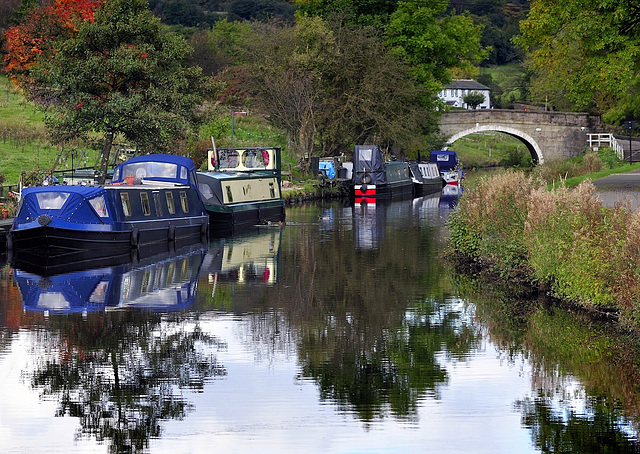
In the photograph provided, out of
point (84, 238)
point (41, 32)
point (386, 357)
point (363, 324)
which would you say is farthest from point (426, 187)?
point (386, 357)

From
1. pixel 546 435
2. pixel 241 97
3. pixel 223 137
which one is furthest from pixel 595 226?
pixel 241 97

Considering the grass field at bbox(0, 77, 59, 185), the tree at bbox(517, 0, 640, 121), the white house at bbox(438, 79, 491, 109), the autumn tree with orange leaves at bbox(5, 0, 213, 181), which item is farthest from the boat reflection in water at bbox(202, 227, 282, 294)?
the white house at bbox(438, 79, 491, 109)

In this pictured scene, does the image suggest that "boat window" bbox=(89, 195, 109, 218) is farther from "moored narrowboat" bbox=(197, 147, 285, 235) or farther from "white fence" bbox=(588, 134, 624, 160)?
"white fence" bbox=(588, 134, 624, 160)

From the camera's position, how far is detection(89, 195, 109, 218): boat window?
2808 centimetres

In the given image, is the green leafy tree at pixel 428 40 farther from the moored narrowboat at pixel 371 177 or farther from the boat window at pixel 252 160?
the boat window at pixel 252 160

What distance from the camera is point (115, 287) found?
22469 millimetres

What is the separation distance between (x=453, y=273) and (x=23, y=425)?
47.3 feet

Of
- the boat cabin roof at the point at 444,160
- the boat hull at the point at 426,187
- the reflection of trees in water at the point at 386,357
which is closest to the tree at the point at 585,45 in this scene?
the reflection of trees in water at the point at 386,357

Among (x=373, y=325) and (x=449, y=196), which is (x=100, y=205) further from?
(x=449, y=196)

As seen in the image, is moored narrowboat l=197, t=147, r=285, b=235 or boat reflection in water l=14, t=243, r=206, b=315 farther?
moored narrowboat l=197, t=147, r=285, b=235

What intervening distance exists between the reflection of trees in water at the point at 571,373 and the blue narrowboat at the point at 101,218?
11.8 metres

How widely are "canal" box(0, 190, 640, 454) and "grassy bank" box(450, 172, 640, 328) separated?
2.00ft

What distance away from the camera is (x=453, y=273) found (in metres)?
24.6

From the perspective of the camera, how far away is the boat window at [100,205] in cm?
2808
